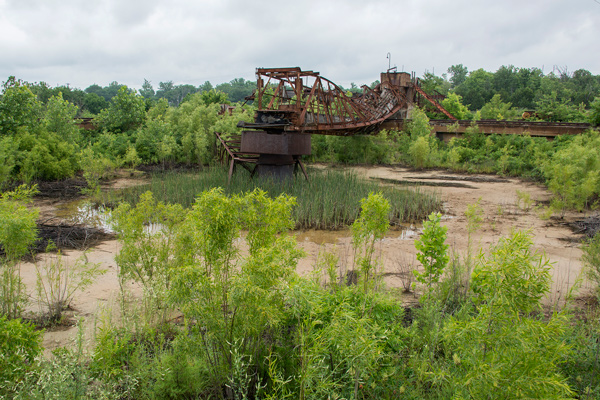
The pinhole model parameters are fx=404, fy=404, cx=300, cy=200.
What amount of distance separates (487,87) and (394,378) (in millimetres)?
61531

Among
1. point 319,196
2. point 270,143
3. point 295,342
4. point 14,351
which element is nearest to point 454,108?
point 270,143

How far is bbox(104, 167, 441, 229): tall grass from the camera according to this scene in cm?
900

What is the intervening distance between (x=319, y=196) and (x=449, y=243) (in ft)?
10.8

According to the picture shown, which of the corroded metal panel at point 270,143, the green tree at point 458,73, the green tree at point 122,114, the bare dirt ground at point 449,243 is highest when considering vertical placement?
the green tree at point 458,73

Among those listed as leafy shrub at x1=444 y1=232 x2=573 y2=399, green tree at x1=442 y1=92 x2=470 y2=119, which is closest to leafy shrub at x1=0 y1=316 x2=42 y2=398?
leafy shrub at x1=444 y1=232 x2=573 y2=399

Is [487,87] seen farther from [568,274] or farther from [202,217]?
[202,217]

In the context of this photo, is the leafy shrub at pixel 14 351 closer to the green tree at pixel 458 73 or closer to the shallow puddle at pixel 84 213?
the shallow puddle at pixel 84 213

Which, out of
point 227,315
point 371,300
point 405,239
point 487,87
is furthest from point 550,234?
point 487,87

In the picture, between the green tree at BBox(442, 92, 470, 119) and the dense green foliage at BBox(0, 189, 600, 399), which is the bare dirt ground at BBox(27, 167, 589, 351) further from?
the green tree at BBox(442, 92, 470, 119)

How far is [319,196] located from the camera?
9.53m

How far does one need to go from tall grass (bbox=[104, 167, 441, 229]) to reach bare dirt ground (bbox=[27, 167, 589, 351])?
538 mm

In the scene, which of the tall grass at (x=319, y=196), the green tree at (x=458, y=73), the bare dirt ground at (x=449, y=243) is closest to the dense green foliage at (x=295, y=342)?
the bare dirt ground at (x=449, y=243)

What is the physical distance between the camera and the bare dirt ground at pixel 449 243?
183 inches

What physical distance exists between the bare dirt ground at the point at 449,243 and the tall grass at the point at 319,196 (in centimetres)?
54
